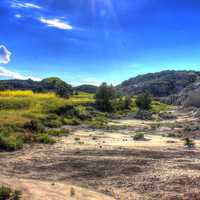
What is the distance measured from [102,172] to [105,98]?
5981cm

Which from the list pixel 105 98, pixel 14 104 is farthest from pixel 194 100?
pixel 14 104

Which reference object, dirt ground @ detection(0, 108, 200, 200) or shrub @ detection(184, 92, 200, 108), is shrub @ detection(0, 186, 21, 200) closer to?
dirt ground @ detection(0, 108, 200, 200)

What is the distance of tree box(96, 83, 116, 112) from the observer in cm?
7697

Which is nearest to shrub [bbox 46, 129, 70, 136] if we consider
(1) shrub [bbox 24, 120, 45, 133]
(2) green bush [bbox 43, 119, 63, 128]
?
(1) shrub [bbox 24, 120, 45, 133]

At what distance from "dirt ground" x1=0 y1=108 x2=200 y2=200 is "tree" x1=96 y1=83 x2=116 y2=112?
5053 centimetres

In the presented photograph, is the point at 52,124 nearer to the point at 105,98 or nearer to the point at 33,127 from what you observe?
the point at 33,127

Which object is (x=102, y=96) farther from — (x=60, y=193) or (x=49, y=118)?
(x=60, y=193)

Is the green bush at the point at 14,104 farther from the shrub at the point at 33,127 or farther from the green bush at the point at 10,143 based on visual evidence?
the green bush at the point at 10,143

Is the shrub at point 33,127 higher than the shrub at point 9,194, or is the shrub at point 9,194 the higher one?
the shrub at point 33,127

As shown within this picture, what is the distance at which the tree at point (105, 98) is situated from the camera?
77.0 meters

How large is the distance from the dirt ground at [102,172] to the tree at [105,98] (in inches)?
1990

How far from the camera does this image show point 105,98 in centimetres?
7850

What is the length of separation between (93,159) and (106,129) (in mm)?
20514

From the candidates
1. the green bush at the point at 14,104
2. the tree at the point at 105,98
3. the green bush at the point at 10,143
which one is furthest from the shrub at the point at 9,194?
the tree at the point at 105,98
